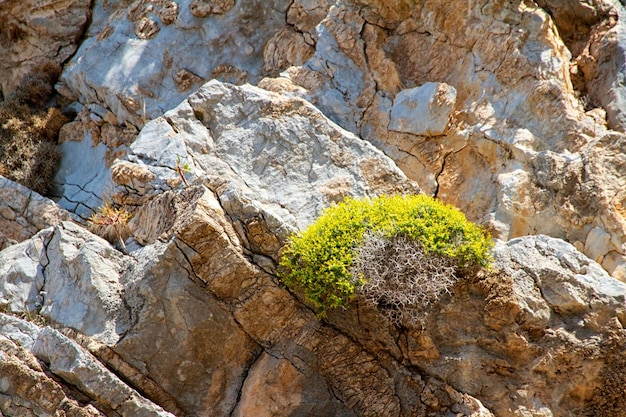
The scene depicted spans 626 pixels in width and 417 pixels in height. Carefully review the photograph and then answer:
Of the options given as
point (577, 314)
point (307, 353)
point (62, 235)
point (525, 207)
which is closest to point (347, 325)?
point (307, 353)

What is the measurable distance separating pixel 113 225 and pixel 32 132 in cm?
465

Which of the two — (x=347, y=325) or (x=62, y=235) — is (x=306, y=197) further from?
(x=62, y=235)

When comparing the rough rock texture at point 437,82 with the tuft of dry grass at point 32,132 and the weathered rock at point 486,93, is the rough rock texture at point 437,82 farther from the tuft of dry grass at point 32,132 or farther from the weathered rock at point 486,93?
the tuft of dry grass at point 32,132

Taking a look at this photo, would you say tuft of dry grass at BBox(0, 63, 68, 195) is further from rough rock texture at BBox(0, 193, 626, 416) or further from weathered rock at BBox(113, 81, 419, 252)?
rough rock texture at BBox(0, 193, 626, 416)

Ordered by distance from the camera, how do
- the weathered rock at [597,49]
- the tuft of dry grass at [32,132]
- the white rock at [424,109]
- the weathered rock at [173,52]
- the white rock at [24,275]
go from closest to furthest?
the white rock at [24,275] < the weathered rock at [597,49] < the white rock at [424,109] < the weathered rock at [173,52] < the tuft of dry grass at [32,132]

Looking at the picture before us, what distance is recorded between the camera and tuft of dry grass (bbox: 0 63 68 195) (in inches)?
424

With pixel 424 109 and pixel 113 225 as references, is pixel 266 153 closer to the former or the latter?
pixel 113 225

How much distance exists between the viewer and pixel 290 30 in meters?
10.4

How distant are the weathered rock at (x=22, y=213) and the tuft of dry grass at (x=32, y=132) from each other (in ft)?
1.26

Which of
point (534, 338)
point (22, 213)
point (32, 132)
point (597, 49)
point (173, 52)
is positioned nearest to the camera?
point (534, 338)

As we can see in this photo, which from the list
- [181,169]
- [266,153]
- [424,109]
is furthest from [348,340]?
[424,109]

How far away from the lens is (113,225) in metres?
7.71

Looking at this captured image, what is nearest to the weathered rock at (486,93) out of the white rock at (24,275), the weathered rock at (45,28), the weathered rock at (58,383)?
the white rock at (24,275)

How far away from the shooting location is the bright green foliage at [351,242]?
6766 mm
